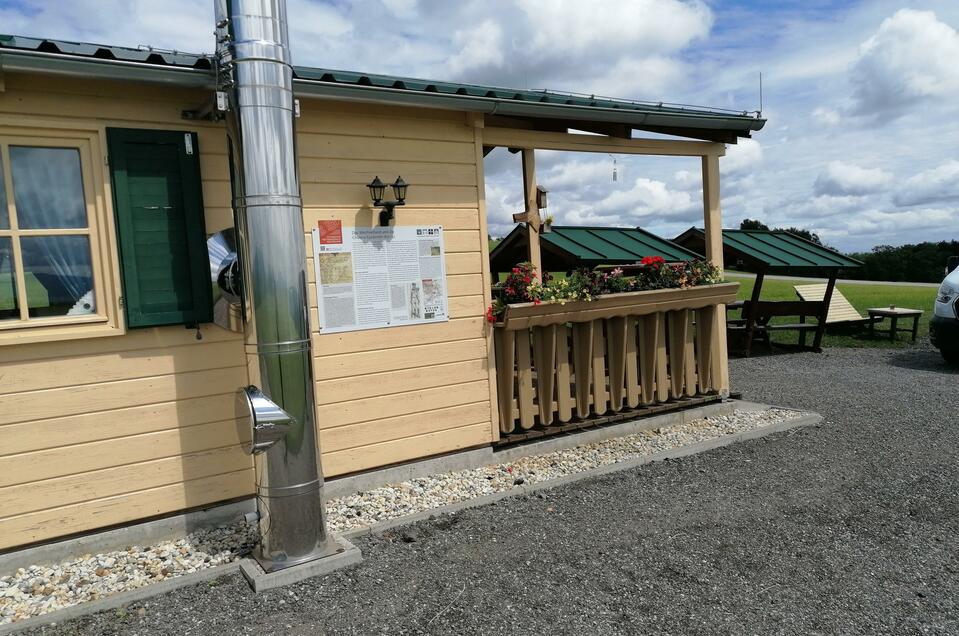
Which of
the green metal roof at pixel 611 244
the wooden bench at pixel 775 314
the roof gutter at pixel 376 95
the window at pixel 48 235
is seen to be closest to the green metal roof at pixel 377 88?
the roof gutter at pixel 376 95

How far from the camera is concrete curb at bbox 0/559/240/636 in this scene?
324 cm

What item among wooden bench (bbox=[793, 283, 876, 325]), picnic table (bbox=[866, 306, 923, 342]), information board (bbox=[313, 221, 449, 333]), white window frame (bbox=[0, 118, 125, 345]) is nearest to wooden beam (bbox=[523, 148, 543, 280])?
information board (bbox=[313, 221, 449, 333])

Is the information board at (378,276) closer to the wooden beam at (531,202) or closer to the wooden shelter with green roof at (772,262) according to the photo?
the wooden beam at (531,202)

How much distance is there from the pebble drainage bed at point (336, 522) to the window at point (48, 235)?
1.46m

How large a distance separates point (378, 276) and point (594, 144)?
8.46ft

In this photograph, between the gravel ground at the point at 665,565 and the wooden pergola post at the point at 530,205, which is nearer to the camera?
the gravel ground at the point at 665,565

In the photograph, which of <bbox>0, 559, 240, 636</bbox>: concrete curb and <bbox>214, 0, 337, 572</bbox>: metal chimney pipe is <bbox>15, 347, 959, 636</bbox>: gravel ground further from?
<bbox>214, 0, 337, 572</bbox>: metal chimney pipe

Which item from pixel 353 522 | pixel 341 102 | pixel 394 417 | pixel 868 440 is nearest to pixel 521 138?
pixel 341 102

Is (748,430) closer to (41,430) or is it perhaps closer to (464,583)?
(464,583)

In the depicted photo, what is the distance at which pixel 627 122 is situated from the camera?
5.82 metres

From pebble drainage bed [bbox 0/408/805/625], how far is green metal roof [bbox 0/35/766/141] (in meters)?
2.83

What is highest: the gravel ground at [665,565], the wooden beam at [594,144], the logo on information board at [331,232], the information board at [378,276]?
the wooden beam at [594,144]

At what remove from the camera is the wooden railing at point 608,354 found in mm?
5590

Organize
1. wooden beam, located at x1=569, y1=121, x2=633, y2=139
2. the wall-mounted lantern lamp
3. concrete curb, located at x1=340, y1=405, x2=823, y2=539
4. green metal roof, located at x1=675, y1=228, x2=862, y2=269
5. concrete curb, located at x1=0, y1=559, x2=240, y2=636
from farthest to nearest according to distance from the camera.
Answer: green metal roof, located at x1=675, y1=228, x2=862, y2=269 < wooden beam, located at x1=569, y1=121, x2=633, y2=139 < the wall-mounted lantern lamp < concrete curb, located at x1=340, y1=405, x2=823, y2=539 < concrete curb, located at x1=0, y1=559, x2=240, y2=636
